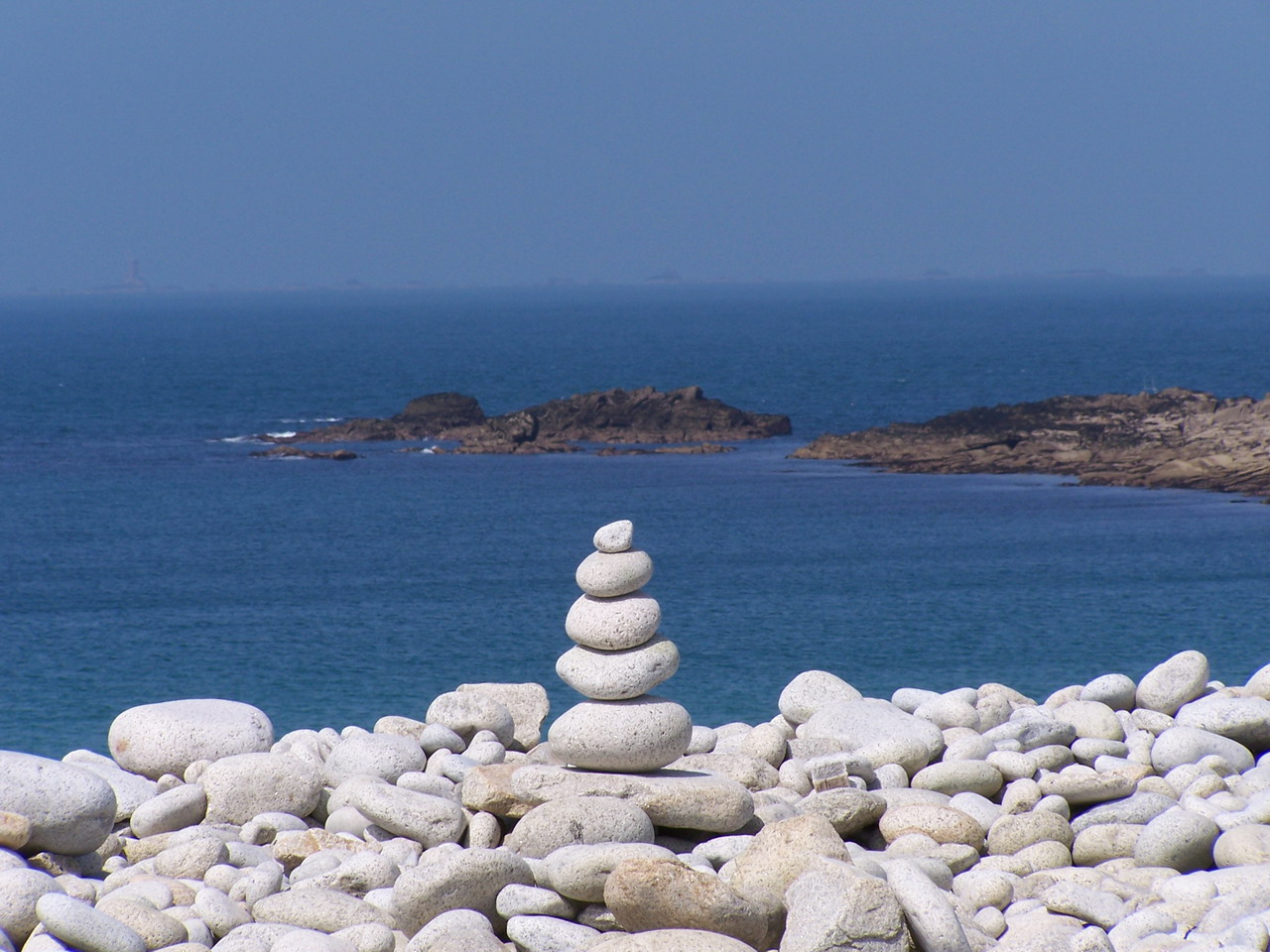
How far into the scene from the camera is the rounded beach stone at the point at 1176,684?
45.6 ft

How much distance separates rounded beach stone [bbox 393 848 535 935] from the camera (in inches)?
351

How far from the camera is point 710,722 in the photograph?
24.6 metres

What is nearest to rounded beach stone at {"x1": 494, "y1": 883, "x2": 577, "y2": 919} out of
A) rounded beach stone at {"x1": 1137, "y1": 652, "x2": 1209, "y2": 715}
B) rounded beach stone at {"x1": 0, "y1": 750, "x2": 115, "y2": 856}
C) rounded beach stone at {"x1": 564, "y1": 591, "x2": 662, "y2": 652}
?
rounded beach stone at {"x1": 564, "y1": 591, "x2": 662, "y2": 652}

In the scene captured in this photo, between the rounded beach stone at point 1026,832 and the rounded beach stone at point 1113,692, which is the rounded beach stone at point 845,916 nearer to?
the rounded beach stone at point 1026,832

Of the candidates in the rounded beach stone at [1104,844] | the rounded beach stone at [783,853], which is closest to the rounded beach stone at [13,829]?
the rounded beach stone at [783,853]

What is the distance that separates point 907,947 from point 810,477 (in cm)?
4950

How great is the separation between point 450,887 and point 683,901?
1.53 m

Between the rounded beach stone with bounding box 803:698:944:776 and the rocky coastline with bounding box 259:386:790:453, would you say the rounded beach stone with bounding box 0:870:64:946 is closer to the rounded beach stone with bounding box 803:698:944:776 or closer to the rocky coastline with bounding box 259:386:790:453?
the rounded beach stone with bounding box 803:698:944:776

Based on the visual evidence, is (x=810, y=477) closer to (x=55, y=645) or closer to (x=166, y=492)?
(x=166, y=492)

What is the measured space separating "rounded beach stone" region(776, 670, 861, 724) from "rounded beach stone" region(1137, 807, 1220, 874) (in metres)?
4.10

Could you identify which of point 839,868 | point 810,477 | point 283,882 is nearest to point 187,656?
point 283,882

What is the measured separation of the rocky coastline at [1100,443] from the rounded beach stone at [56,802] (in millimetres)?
46278

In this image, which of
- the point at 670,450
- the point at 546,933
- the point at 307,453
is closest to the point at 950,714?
the point at 546,933

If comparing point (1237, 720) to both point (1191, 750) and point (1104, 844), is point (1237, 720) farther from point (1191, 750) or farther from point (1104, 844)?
point (1104, 844)
